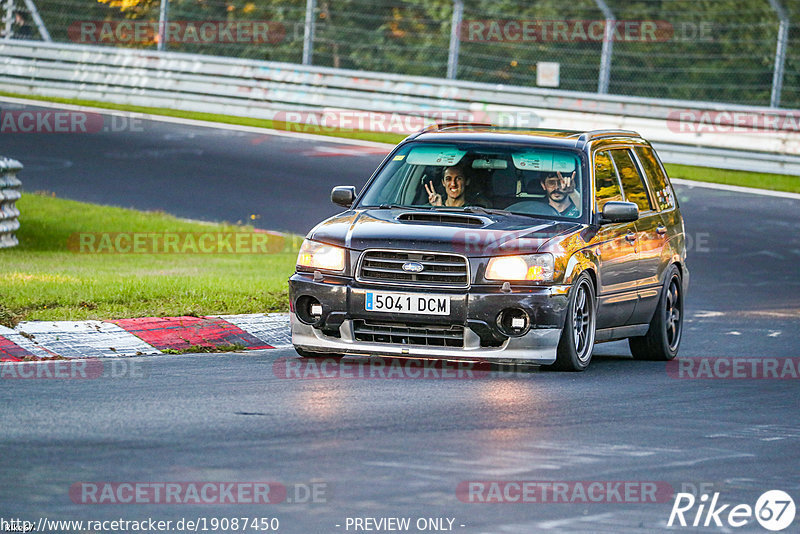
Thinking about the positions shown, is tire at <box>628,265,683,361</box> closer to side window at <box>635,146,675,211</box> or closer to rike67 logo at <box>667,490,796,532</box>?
side window at <box>635,146,675,211</box>

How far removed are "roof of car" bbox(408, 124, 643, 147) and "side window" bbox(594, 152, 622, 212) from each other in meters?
0.17

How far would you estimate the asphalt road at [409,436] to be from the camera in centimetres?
651

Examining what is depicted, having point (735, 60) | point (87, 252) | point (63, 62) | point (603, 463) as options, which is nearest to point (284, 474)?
point (603, 463)

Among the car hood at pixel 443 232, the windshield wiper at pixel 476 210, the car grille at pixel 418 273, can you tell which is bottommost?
the car grille at pixel 418 273

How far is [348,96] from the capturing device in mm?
29359

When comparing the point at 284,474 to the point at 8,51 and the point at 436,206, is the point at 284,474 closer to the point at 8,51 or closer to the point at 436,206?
the point at 436,206

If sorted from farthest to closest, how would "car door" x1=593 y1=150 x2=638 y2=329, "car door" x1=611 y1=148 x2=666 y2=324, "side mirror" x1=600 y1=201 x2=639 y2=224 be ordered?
"car door" x1=611 y1=148 x2=666 y2=324 → "car door" x1=593 y1=150 x2=638 y2=329 → "side mirror" x1=600 y1=201 x2=639 y2=224

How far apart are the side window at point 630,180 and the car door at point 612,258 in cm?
14

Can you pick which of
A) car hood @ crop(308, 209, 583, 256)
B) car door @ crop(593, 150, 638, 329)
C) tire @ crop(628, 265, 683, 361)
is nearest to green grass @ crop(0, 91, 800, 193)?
tire @ crop(628, 265, 683, 361)

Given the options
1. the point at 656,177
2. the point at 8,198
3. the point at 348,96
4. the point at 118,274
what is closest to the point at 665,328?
the point at 656,177

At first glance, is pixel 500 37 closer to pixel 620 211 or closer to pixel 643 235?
pixel 643 235

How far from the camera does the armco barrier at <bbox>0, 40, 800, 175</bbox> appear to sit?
25734mm

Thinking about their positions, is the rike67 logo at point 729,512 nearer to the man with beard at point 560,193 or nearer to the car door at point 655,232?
the man with beard at point 560,193

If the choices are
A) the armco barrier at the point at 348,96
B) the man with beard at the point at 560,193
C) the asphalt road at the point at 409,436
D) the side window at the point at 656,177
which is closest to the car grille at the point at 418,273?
the asphalt road at the point at 409,436
